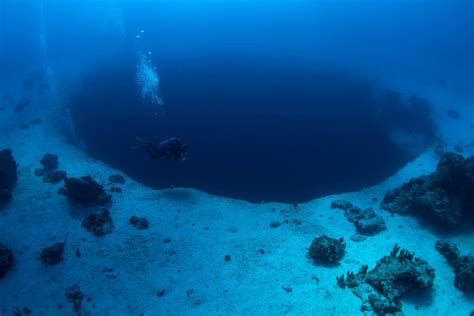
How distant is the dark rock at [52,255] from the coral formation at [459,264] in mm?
15626

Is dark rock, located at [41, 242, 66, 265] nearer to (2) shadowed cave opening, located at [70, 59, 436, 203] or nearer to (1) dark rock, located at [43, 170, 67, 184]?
(1) dark rock, located at [43, 170, 67, 184]

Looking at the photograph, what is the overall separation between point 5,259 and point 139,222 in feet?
17.6

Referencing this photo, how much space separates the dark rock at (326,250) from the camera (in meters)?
13.8

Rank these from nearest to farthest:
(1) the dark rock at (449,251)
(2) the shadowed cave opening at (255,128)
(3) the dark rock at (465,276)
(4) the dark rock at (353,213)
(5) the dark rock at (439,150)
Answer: (3) the dark rock at (465,276) < (1) the dark rock at (449,251) < (4) the dark rock at (353,213) < (2) the shadowed cave opening at (255,128) < (5) the dark rock at (439,150)

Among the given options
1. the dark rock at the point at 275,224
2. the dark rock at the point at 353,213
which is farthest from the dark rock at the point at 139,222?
the dark rock at the point at 353,213

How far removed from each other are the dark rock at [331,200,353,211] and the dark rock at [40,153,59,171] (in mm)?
17620

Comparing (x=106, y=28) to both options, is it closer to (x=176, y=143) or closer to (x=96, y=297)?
(x=176, y=143)

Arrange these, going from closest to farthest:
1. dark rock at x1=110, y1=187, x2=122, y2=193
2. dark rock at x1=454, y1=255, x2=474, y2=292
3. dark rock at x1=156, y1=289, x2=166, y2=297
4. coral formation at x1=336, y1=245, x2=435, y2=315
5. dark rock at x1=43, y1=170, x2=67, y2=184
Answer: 1. coral formation at x1=336, y1=245, x2=435, y2=315
2. dark rock at x1=156, y1=289, x2=166, y2=297
3. dark rock at x1=454, y1=255, x2=474, y2=292
4. dark rock at x1=110, y1=187, x2=122, y2=193
5. dark rock at x1=43, y1=170, x2=67, y2=184

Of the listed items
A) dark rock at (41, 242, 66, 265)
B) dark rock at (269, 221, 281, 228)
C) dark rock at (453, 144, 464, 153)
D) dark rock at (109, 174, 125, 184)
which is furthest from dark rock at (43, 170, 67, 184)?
dark rock at (453, 144, 464, 153)

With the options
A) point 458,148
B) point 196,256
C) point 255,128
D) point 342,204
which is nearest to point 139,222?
point 196,256

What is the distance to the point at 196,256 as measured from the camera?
14.2 m

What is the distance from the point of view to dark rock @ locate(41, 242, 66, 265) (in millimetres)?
13320

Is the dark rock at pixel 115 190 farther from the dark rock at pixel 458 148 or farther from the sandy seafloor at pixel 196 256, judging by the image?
the dark rock at pixel 458 148

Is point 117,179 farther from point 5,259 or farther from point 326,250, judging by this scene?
point 326,250
